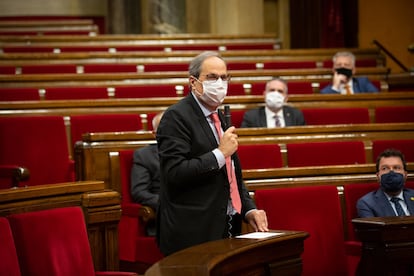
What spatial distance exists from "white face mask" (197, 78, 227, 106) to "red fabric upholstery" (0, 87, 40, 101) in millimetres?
2263

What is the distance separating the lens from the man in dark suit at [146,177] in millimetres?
2967

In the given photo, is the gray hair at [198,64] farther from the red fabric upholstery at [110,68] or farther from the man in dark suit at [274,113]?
the red fabric upholstery at [110,68]

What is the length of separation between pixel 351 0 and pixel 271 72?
2.28 m

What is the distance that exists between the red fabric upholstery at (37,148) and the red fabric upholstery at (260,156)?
0.74 metres

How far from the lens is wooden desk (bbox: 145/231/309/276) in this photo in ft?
5.19

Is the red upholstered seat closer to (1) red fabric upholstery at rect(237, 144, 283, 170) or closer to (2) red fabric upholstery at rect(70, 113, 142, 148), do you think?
(1) red fabric upholstery at rect(237, 144, 283, 170)

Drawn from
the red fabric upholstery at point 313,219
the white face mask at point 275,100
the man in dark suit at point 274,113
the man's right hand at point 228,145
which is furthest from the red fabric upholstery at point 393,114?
the man's right hand at point 228,145

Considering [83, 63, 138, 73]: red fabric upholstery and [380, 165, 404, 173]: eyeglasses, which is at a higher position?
[83, 63, 138, 73]: red fabric upholstery

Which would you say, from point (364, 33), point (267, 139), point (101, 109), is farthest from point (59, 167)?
point (364, 33)

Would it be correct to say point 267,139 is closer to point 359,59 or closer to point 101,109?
point 101,109

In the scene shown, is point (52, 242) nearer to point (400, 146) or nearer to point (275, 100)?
point (400, 146)

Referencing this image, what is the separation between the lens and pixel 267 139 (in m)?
3.48

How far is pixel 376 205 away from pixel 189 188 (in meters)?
0.79

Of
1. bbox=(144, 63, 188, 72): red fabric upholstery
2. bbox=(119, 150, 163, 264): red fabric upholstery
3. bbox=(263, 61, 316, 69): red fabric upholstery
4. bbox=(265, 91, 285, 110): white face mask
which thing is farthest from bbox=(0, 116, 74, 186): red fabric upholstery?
bbox=(263, 61, 316, 69): red fabric upholstery
